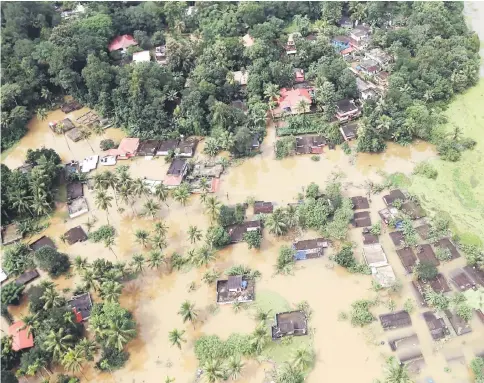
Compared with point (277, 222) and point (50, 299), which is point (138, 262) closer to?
point (50, 299)

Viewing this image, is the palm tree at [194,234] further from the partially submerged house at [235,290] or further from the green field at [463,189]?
the green field at [463,189]

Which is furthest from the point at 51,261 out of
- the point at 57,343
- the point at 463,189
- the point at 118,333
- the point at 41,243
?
the point at 463,189

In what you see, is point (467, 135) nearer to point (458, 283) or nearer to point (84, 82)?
point (458, 283)

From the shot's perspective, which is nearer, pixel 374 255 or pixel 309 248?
pixel 374 255

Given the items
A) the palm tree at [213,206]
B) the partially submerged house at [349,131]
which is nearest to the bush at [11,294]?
the palm tree at [213,206]

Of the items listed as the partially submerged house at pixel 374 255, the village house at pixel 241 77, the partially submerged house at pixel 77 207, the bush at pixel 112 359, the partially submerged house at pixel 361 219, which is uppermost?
the village house at pixel 241 77

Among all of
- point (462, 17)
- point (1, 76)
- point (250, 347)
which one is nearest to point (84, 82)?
point (1, 76)
